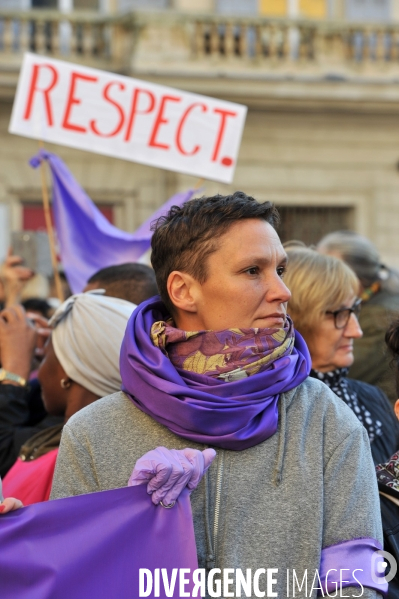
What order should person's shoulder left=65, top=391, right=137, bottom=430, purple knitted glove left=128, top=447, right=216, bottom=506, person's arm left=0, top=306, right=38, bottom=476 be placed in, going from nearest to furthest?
purple knitted glove left=128, top=447, right=216, bottom=506 < person's shoulder left=65, top=391, right=137, bottom=430 < person's arm left=0, top=306, right=38, bottom=476

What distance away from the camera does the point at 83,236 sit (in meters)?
5.85

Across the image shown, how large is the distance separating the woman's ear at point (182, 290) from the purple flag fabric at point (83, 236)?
10.3 feet

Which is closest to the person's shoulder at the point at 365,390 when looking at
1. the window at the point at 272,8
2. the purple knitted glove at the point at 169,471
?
the purple knitted glove at the point at 169,471

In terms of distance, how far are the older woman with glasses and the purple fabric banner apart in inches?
51.0

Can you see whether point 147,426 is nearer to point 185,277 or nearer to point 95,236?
point 185,277

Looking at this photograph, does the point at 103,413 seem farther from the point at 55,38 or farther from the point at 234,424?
the point at 55,38

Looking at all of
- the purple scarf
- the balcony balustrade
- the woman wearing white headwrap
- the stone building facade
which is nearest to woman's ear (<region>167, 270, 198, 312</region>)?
the purple scarf

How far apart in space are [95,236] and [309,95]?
9688mm

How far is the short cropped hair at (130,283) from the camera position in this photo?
350 centimetres

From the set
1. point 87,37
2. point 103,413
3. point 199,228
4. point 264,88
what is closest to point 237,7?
point 264,88

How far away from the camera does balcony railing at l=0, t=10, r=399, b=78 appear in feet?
47.4

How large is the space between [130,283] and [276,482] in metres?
1.66

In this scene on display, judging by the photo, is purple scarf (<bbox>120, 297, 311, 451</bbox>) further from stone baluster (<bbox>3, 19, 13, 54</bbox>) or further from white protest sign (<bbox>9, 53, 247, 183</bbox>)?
stone baluster (<bbox>3, 19, 13, 54</bbox>)

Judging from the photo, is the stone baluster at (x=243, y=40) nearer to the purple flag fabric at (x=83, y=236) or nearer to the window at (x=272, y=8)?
the window at (x=272, y=8)
